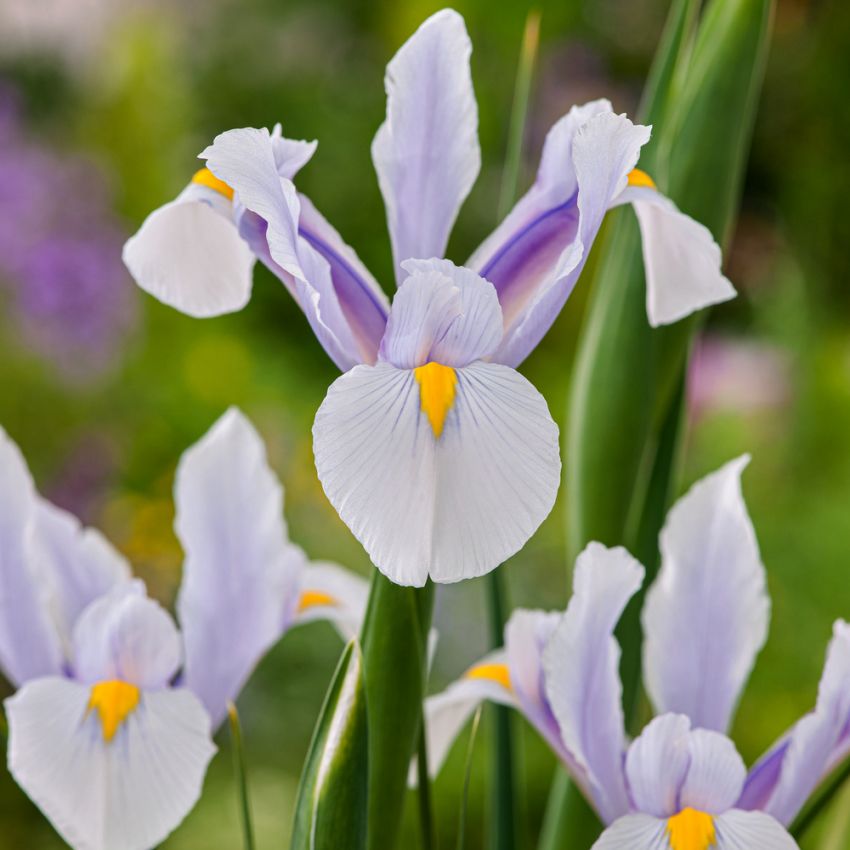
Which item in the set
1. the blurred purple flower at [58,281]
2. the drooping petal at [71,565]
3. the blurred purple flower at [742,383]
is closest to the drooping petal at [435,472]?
the drooping petal at [71,565]

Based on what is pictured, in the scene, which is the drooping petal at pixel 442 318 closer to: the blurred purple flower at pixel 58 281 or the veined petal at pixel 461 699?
the veined petal at pixel 461 699

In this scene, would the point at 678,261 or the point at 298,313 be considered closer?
the point at 678,261

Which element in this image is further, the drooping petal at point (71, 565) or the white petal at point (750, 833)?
the drooping petal at point (71, 565)

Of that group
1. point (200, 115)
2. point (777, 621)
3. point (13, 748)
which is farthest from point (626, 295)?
point (200, 115)

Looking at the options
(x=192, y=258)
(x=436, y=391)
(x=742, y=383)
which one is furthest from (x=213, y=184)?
(x=742, y=383)

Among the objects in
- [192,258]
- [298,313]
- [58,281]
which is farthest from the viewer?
[298,313]

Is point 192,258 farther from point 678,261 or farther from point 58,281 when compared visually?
point 58,281

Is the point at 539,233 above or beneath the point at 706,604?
above
